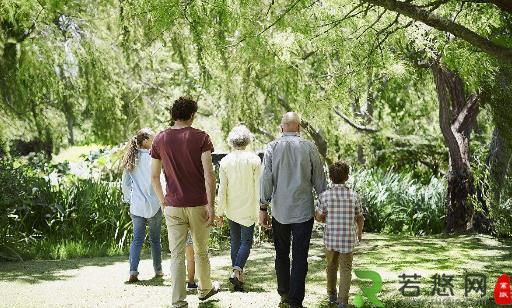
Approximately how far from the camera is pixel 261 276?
23.5ft

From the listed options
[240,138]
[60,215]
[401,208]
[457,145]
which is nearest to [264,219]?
[240,138]

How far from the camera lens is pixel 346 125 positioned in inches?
593

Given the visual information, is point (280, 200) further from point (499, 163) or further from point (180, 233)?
point (499, 163)

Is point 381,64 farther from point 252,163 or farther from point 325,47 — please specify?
point 252,163

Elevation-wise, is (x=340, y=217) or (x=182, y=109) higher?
(x=182, y=109)

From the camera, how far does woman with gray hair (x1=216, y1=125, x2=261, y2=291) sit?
243 inches

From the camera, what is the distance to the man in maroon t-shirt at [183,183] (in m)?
5.27

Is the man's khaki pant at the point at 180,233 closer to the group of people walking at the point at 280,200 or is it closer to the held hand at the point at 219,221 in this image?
the group of people walking at the point at 280,200

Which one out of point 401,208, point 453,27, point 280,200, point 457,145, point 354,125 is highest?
point 354,125

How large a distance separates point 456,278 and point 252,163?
2497 millimetres

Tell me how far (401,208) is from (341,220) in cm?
798

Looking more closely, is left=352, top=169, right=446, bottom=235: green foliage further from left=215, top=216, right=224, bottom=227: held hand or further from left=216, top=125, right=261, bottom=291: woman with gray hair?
left=215, top=216, right=224, bottom=227: held hand

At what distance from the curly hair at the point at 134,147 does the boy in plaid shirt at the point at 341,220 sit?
6.90 feet

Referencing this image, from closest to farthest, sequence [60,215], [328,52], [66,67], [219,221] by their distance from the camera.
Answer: [219,221]
[60,215]
[328,52]
[66,67]
